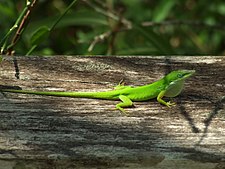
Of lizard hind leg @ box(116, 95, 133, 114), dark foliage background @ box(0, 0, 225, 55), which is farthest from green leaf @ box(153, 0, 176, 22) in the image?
lizard hind leg @ box(116, 95, 133, 114)

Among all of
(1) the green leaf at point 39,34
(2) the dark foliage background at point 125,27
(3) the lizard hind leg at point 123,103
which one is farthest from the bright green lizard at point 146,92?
(2) the dark foliage background at point 125,27

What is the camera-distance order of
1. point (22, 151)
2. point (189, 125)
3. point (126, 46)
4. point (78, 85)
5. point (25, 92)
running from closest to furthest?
point (22, 151) → point (189, 125) → point (25, 92) → point (78, 85) → point (126, 46)

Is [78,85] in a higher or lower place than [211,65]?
lower

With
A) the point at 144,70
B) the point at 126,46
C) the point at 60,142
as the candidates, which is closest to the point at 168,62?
the point at 144,70

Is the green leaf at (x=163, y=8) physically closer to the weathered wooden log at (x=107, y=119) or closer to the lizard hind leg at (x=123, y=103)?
the weathered wooden log at (x=107, y=119)

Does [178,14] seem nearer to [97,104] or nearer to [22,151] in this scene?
[97,104]

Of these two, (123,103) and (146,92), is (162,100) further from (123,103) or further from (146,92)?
(123,103)

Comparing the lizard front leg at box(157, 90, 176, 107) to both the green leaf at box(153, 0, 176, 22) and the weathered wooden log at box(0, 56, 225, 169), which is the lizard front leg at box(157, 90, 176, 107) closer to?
the weathered wooden log at box(0, 56, 225, 169)
